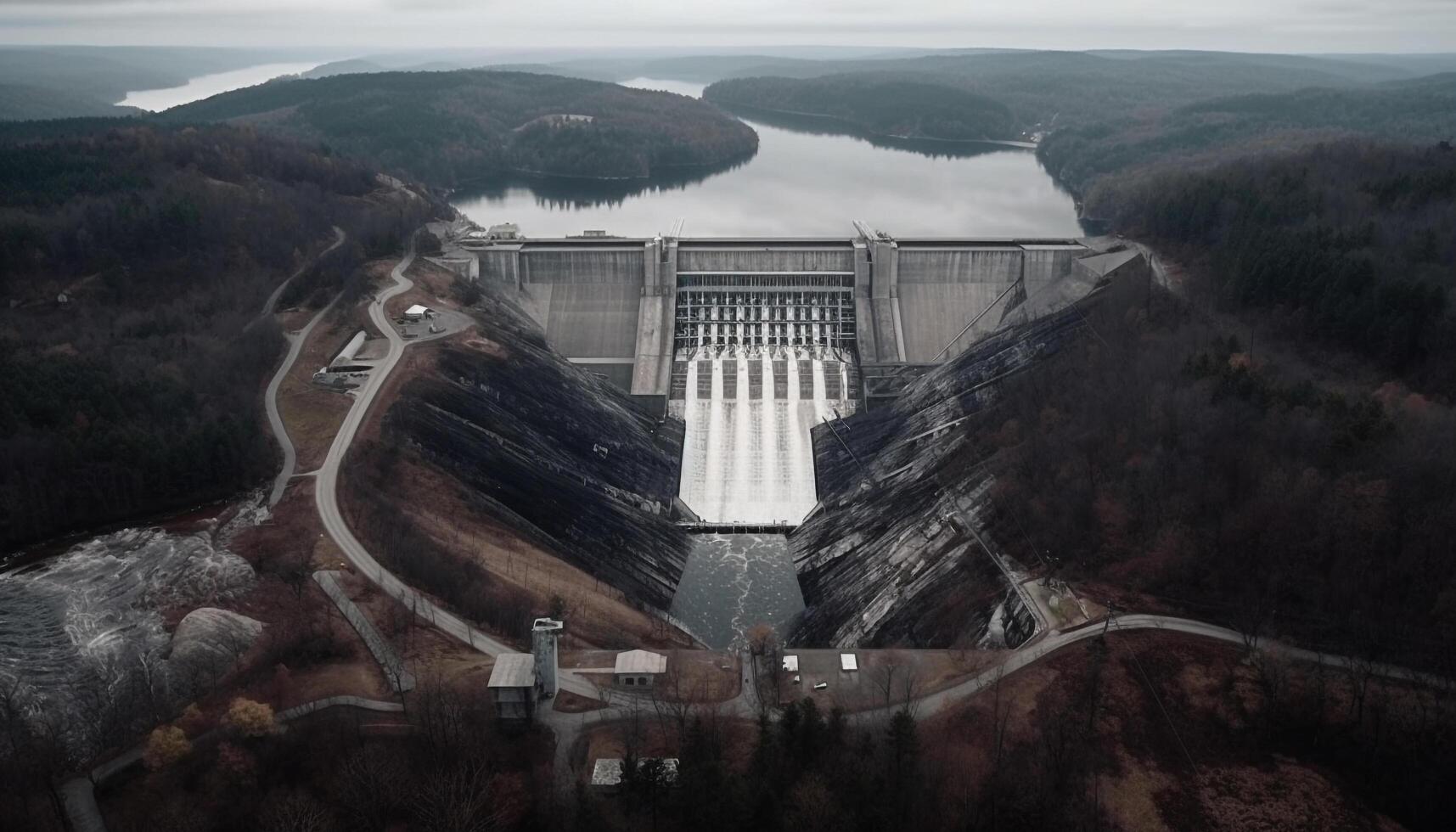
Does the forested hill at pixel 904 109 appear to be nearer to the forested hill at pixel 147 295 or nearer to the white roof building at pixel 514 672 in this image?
the forested hill at pixel 147 295

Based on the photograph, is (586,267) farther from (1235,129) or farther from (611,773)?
(1235,129)

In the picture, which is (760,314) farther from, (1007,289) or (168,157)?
(168,157)

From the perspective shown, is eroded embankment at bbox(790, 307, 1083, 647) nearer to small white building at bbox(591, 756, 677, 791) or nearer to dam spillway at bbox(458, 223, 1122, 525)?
dam spillway at bbox(458, 223, 1122, 525)

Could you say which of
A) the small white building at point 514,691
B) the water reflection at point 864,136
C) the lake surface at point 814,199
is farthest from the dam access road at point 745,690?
the water reflection at point 864,136

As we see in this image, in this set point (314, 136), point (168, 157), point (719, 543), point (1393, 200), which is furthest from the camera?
point (314, 136)

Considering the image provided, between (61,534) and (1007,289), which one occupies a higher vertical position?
(1007,289)

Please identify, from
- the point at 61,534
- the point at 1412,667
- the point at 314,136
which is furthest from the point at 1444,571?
the point at 314,136
